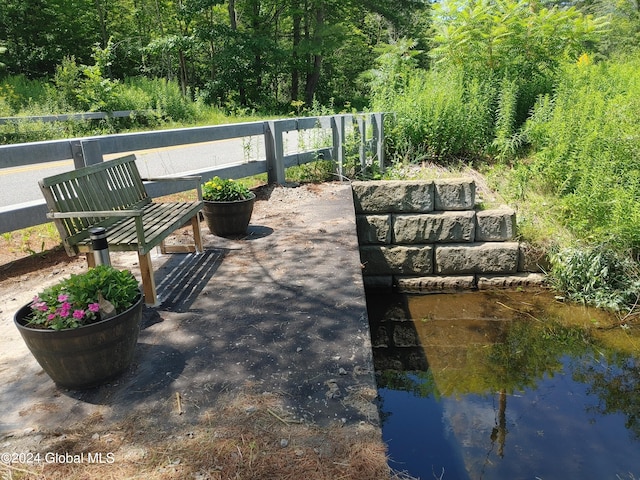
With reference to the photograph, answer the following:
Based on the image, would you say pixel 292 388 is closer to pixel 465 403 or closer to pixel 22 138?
pixel 465 403

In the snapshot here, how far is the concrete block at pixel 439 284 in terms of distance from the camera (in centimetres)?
689

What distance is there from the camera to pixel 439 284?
22.7 feet

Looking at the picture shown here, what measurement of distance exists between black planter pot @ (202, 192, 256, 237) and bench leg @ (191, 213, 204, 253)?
0.43 m

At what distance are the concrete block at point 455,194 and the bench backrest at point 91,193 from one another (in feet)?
12.2

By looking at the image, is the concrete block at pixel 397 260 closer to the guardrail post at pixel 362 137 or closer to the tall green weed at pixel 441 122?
the guardrail post at pixel 362 137

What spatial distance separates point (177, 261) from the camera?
5.04 metres

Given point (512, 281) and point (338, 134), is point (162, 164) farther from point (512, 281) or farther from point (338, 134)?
point (512, 281)

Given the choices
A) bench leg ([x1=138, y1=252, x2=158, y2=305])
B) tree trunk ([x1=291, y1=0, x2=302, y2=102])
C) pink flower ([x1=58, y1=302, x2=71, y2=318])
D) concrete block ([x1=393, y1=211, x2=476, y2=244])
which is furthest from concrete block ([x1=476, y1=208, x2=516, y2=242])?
tree trunk ([x1=291, y1=0, x2=302, y2=102])

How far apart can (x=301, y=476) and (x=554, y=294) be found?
536cm

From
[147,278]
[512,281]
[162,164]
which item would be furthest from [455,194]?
[162,164]

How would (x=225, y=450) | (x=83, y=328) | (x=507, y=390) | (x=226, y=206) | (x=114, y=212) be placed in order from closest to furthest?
(x=225, y=450) < (x=83, y=328) < (x=114, y=212) < (x=507, y=390) < (x=226, y=206)

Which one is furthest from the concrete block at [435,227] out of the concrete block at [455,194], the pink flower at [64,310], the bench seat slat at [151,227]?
the pink flower at [64,310]

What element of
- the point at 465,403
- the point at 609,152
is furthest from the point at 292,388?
the point at 609,152

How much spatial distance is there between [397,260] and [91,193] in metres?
4.09
